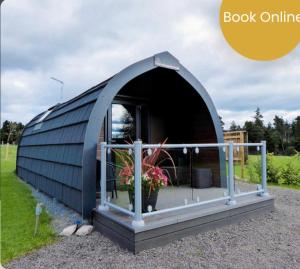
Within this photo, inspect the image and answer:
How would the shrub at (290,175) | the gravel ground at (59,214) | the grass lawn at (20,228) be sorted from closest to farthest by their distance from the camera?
the grass lawn at (20,228) < the gravel ground at (59,214) < the shrub at (290,175)

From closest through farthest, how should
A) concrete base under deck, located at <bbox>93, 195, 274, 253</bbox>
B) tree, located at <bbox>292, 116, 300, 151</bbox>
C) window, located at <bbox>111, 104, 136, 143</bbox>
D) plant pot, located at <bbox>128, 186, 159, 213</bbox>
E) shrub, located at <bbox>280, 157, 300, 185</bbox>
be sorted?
concrete base under deck, located at <bbox>93, 195, 274, 253</bbox>, plant pot, located at <bbox>128, 186, 159, 213</bbox>, window, located at <bbox>111, 104, 136, 143</bbox>, shrub, located at <bbox>280, 157, 300, 185</bbox>, tree, located at <bbox>292, 116, 300, 151</bbox>

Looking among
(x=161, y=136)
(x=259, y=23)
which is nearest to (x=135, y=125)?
(x=161, y=136)

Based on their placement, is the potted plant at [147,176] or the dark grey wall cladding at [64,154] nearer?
the potted plant at [147,176]

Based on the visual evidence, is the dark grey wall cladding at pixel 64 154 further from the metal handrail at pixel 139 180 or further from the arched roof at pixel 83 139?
the metal handrail at pixel 139 180

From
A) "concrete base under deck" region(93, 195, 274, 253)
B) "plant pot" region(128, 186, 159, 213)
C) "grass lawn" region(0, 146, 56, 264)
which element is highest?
"plant pot" region(128, 186, 159, 213)

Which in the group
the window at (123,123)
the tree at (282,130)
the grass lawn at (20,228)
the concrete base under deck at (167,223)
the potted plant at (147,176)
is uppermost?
the tree at (282,130)

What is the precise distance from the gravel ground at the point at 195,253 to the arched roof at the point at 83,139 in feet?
2.96

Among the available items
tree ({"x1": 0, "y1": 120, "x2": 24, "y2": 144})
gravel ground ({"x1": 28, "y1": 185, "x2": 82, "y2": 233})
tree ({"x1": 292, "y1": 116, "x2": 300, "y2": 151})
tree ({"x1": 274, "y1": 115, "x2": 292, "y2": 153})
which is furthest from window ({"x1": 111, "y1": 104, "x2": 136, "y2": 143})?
tree ({"x1": 0, "y1": 120, "x2": 24, "y2": 144})

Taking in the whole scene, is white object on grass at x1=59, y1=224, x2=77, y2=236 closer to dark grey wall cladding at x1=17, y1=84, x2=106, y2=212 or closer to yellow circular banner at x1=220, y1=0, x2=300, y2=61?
dark grey wall cladding at x1=17, y1=84, x2=106, y2=212

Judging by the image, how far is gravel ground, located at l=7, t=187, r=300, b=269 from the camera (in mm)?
2768

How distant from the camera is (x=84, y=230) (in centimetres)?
370

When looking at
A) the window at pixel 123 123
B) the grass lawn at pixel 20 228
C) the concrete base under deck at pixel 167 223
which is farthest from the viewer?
the window at pixel 123 123

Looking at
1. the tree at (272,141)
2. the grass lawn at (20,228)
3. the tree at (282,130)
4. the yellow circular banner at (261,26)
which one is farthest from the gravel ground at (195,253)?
the tree at (282,130)

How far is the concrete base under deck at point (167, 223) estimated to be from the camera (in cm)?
305
